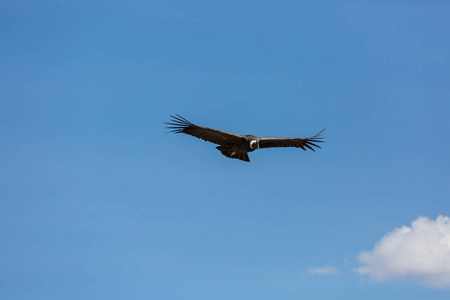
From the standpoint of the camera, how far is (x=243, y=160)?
65.7 meters

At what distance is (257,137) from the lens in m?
65.1

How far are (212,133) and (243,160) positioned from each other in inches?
137

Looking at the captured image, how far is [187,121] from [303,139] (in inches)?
372

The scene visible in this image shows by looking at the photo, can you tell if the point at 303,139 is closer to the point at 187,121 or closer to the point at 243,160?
the point at 243,160

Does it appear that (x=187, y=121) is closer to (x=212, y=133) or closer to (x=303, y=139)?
(x=212, y=133)

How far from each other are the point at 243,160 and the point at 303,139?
505 centimetres

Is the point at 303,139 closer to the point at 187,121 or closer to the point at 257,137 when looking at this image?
the point at 257,137

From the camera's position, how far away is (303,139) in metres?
65.4

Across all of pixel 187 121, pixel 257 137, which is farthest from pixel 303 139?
pixel 187 121

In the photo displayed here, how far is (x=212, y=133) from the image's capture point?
211 ft

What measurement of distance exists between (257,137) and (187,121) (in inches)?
230

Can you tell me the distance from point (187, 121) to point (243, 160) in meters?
5.76

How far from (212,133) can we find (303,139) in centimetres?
730

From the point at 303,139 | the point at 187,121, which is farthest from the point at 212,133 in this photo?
the point at 303,139
